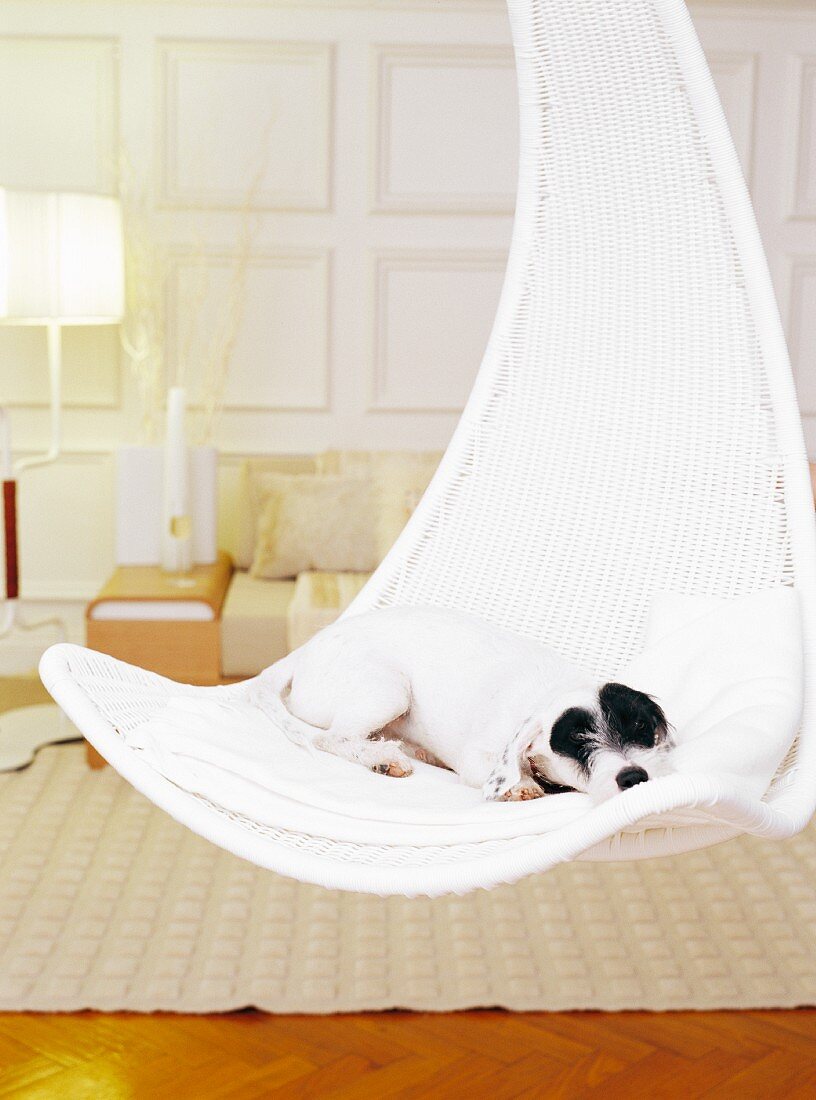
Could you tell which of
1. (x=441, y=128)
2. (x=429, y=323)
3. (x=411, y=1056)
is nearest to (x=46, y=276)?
(x=429, y=323)

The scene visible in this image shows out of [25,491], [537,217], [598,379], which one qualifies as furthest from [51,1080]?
[25,491]

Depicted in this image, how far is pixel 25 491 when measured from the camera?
402 centimetres

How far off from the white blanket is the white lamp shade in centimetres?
178

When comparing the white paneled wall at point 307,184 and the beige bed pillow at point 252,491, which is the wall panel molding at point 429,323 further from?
the beige bed pillow at point 252,491

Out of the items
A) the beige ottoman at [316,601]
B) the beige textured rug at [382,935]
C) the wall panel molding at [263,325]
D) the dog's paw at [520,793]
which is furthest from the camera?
the wall panel molding at [263,325]

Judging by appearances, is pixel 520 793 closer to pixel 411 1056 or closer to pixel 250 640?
pixel 411 1056

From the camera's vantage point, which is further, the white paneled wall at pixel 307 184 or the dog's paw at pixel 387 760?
the white paneled wall at pixel 307 184

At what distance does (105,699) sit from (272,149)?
2780 mm

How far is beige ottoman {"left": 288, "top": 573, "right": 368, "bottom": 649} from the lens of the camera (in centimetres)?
307

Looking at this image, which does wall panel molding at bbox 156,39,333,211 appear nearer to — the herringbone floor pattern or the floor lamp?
the floor lamp

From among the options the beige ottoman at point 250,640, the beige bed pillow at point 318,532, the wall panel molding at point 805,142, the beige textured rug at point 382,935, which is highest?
the wall panel molding at point 805,142

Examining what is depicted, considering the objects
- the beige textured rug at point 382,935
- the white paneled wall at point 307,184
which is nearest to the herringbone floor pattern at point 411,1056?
the beige textured rug at point 382,935

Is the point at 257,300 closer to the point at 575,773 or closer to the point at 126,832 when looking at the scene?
the point at 126,832

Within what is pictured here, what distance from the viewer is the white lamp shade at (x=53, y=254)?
314 cm
